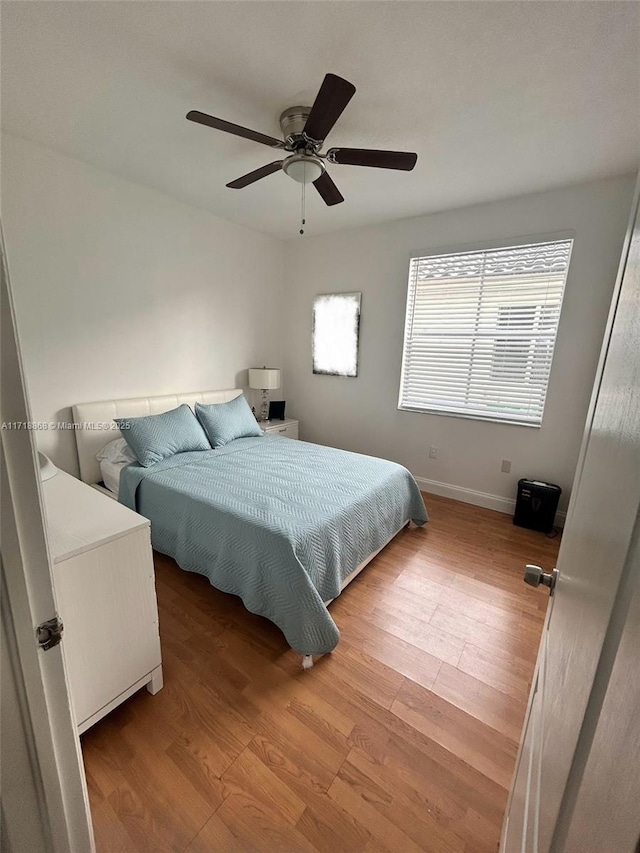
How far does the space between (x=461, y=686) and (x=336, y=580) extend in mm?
696

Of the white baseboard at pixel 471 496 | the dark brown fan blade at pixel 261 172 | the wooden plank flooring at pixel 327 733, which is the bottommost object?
the wooden plank flooring at pixel 327 733

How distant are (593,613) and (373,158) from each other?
200cm

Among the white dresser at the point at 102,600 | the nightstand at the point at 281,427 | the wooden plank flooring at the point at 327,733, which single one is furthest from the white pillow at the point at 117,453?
the nightstand at the point at 281,427

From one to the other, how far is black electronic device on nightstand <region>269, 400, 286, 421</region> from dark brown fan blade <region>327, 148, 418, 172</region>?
2.65m

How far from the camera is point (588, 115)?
1708 millimetres

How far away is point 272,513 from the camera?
1778 mm

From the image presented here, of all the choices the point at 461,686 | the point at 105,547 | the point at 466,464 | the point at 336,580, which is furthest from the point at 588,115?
the point at 105,547

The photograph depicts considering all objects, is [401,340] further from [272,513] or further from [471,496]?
[272,513]

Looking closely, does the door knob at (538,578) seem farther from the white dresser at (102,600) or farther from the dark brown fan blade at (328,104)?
the dark brown fan blade at (328,104)

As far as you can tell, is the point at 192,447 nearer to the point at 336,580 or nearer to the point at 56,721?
the point at 336,580

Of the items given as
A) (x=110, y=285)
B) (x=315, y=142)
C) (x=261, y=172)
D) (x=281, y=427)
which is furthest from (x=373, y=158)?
(x=281, y=427)

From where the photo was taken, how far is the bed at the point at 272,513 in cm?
158

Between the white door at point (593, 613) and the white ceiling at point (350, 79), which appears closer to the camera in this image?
the white door at point (593, 613)

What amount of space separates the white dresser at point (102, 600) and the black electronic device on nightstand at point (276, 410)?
8.86 feet
